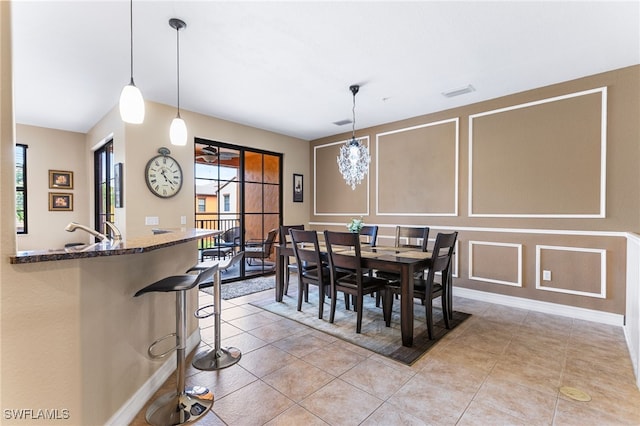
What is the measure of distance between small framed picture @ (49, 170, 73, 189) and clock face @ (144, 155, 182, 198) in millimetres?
2743

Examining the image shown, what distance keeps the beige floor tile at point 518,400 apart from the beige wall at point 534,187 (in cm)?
204

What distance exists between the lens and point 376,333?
283cm

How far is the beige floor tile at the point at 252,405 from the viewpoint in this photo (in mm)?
1685

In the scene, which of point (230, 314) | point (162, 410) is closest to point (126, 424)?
point (162, 410)

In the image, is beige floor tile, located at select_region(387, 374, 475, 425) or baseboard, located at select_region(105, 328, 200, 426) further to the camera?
beige floor tile, located at select_region(387, 374, 475, 425)

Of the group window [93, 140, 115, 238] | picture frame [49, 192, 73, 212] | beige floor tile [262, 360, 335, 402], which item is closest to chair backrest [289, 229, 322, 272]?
beige floor tile [262, 360, 335, 402]

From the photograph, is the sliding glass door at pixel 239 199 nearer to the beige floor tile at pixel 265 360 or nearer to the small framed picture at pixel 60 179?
the beige floor tile at pixel 265 360

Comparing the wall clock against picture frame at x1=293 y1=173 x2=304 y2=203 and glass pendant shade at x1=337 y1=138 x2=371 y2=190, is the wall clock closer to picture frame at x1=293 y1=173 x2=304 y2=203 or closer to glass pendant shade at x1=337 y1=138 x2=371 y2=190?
picture frame at x1=293 y1=173 x2=304 y2=203

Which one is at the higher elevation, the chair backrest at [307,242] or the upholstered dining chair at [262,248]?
the chair backrest at [307,242]

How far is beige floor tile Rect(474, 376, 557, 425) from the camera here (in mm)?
1691

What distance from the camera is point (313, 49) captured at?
8.84ft

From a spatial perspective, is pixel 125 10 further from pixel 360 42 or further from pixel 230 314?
pixel 230 314

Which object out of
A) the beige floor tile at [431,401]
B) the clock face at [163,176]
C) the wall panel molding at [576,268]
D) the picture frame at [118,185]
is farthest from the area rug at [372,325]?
Answer: the picture frame at [118,185]

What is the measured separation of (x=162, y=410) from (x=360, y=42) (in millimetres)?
3101
